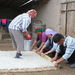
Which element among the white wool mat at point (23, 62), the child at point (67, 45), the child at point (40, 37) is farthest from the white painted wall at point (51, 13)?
the child at point (67, 45)

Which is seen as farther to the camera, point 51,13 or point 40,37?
point 51,13

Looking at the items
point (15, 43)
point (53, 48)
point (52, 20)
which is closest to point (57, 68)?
point (53, 48)

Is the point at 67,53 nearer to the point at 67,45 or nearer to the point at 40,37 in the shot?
the point at 67,45

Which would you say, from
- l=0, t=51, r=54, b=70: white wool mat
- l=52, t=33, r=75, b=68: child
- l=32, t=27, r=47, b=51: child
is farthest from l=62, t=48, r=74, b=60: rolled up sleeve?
l=32, t=27, r=47, b=51: child

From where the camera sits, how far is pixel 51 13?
37.8 feet

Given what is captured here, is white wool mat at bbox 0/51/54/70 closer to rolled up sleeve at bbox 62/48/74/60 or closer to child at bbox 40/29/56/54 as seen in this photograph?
child at bbox 40/29/56/54

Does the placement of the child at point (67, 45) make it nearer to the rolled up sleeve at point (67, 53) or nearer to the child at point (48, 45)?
the rolled up sleeve at point (67, 53)

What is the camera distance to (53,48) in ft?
22.2

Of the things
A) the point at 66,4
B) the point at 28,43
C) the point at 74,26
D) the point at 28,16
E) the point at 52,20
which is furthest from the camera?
the point at 52,20

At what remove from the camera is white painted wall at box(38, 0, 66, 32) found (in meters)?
10.5

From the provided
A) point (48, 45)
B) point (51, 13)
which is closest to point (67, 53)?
point (48, 45)

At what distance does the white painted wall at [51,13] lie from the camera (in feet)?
34.4

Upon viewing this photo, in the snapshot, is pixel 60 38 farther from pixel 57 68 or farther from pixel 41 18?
pixel 41 18

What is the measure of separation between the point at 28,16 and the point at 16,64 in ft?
4.51
